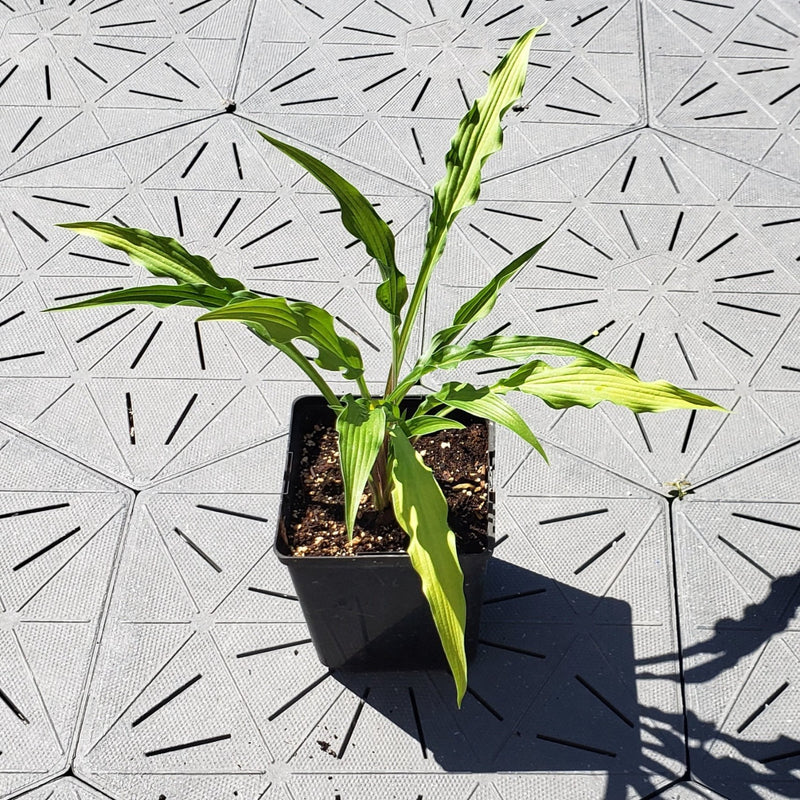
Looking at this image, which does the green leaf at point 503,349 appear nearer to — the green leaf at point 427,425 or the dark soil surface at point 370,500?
the green leaf at point 427,425

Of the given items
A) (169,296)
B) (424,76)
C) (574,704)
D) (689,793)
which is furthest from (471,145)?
(424,76)

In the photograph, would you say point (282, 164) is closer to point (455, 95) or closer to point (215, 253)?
point (215, 253)

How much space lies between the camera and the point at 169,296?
948 mm

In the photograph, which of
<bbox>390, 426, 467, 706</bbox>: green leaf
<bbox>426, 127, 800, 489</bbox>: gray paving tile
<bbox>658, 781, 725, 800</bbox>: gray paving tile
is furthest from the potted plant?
<bbox>426, 127, 800, 489</bbox>: gray paving tile

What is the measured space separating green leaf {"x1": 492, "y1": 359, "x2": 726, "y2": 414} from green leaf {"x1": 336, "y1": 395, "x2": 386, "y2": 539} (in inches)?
5.7

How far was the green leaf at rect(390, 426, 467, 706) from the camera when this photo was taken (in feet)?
3.05

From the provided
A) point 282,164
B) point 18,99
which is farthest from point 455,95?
point 18,99

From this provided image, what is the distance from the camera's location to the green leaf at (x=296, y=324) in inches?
33.9

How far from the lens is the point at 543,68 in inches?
85.9

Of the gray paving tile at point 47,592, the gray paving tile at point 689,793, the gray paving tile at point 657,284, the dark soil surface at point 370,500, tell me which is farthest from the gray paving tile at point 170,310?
the gray paving tile at point 689,793

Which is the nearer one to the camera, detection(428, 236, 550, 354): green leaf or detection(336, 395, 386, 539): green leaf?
detection(336, 395, 386, 539): green leaf

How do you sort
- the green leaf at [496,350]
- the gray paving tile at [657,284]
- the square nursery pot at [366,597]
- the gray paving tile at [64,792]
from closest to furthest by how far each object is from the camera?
the green leaf at [496,350], the square nursery pot at [366,597], the gray paving tile at [64,792], the gray paving tile at [657,284]

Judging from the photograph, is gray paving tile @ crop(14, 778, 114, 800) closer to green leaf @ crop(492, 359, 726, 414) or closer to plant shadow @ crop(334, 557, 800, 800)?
plant shadow @ crop(334, 557, 800, 800)

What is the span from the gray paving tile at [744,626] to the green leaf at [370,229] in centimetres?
66
